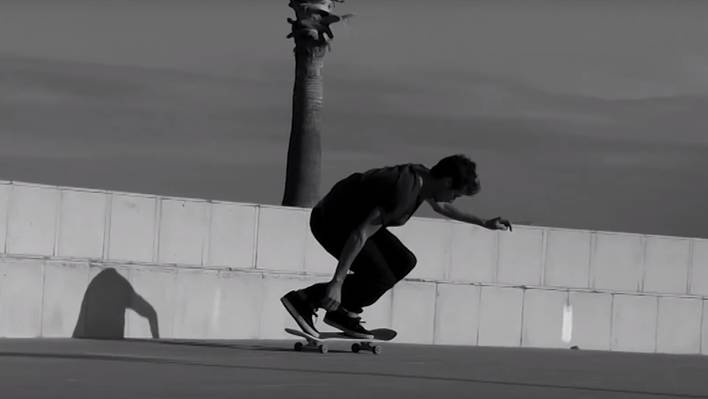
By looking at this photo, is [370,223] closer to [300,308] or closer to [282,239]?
[300,308]

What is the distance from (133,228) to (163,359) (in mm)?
3848

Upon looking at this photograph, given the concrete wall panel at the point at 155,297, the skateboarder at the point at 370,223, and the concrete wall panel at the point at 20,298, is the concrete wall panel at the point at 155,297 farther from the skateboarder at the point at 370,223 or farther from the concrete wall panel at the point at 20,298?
the skateboarder at the point at 370,223

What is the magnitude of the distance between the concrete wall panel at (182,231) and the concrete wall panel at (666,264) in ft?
17.6

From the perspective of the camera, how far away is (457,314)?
51.7 feet

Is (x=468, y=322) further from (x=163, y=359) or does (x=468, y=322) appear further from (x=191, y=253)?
(x=163, y=359)

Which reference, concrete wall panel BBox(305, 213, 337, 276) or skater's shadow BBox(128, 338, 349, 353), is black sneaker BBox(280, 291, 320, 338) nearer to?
skater's shadow BBox(128, 338, 349, 353)

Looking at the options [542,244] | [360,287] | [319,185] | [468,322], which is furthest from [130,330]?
[319,185]

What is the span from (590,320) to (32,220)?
6436 mm

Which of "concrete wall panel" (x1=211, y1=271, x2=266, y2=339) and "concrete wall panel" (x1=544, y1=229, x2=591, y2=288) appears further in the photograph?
"concrete wall panel" (x1=544, y1=229, x2=591, y2=288)

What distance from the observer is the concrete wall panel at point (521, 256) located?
16.2 m

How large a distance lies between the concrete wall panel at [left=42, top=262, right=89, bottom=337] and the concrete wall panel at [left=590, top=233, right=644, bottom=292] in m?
6.00

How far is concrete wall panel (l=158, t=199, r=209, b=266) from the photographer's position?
13938 mm

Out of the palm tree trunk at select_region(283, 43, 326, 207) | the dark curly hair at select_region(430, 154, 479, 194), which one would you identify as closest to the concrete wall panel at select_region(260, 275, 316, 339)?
the dark curly hair at select_region(430, 154, 479, 194)

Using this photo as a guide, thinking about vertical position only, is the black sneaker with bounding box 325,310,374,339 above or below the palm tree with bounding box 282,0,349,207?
below
